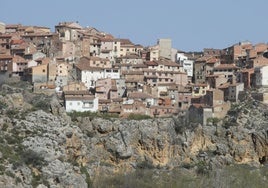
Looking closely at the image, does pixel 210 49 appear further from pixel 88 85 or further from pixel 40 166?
pixel 40 166

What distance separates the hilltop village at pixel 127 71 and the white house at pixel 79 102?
0.13ft

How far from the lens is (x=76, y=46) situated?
109 metres

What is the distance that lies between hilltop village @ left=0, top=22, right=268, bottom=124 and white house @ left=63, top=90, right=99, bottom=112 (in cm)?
4

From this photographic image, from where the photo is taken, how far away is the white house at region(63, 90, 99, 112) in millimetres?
90875

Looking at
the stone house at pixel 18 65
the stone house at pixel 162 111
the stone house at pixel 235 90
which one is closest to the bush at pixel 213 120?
the stone house at pixel 162 111

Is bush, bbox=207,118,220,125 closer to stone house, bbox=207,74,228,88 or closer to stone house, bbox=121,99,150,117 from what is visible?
stone house, bbox=121,99,150,117

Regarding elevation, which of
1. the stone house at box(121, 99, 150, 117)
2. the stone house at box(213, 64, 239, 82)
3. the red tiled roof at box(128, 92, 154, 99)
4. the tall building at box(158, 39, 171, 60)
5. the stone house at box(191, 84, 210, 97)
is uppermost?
the tall building at box(158, 39, 171, 60)

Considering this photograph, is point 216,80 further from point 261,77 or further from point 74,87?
point 74,87

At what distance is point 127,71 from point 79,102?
610 inches

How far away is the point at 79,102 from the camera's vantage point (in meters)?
91.2

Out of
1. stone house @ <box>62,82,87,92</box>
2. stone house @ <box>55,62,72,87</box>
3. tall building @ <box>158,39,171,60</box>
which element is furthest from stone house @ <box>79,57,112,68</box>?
tall building @ <box>158,39,171,60</box>

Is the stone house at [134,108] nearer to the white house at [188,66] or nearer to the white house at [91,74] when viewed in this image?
the white house at [91,74]

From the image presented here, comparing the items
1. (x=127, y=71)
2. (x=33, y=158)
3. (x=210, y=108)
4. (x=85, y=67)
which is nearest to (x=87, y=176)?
(x=33, y=158)

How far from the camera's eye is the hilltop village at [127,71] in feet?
310
